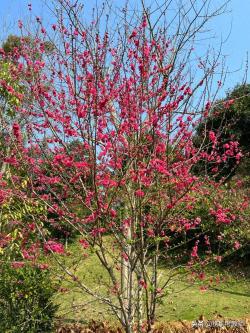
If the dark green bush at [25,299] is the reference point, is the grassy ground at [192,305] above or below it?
below

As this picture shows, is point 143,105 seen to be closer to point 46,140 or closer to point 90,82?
point 90,82

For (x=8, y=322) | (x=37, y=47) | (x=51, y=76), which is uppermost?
(x=37, y=47)

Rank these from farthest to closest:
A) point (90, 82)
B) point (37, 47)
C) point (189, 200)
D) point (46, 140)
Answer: point (37, 47), point (189, 200), point (46, 140), point (90, 82)

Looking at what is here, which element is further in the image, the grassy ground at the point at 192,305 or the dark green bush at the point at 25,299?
the grassy ground at the point at 192,305

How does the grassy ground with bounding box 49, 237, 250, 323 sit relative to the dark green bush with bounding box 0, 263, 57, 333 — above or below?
below

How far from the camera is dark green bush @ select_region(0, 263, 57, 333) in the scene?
5238 millimetres

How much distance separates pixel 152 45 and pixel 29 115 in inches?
74.0

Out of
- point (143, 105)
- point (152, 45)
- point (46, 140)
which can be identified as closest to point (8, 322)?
point (46, 140)

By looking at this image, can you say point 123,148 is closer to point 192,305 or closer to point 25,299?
point 25,299

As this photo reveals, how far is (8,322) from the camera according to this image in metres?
5.20

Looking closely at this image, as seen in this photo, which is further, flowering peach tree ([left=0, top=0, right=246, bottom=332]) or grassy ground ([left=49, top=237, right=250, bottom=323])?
grassy ground ([left=49, top=237, right=250, bottom=323])

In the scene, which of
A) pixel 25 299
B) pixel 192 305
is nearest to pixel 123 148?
pixel 25 299

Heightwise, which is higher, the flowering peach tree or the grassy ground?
the flowering peach tree

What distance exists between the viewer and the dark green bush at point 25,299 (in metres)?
5.24
